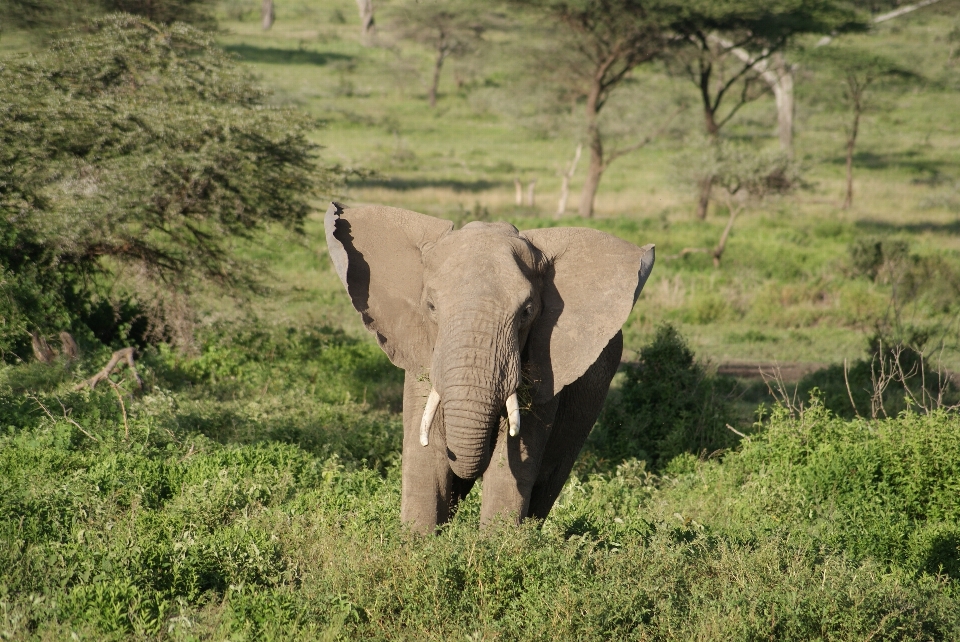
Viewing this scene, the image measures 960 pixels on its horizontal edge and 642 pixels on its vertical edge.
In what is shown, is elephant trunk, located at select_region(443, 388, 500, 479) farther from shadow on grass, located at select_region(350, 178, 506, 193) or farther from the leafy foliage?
shadow on grass, located at select_region(350, 178, 506, 193)

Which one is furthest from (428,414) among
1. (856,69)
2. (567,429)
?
(856,69)

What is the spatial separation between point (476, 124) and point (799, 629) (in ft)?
132

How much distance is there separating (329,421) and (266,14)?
40.0 m

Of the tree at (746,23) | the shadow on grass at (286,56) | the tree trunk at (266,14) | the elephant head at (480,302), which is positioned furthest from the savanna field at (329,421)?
the shadow on grass at (286,56)

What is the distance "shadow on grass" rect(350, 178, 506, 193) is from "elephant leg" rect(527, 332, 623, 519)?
76.8ft

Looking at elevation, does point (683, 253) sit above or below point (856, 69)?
below

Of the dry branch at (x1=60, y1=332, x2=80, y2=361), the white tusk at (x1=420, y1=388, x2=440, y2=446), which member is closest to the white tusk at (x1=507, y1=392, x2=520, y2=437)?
the white tusk at (x1=420, y1=388, x2=440, y2=446)

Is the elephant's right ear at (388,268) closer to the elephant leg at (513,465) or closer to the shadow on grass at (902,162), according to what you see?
the elephant leg at (513,465)

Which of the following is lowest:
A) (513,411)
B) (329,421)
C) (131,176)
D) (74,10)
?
(329,421)

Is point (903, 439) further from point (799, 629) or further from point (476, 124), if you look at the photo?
point (476, 124)

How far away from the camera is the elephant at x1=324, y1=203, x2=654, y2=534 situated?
4645 mm

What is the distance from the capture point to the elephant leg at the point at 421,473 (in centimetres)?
531

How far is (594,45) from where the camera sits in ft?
86.9

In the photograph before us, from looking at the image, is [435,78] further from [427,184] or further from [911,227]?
[911,227]
